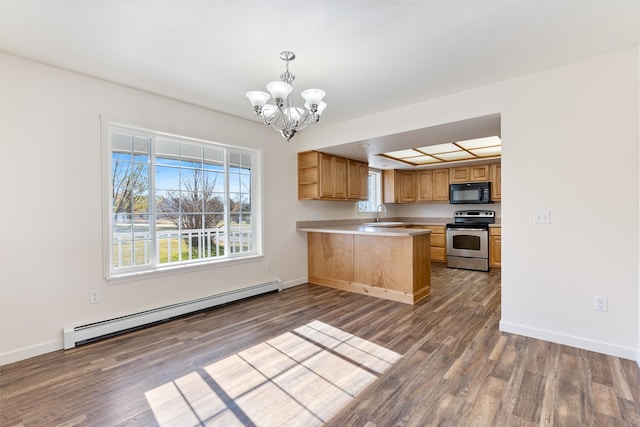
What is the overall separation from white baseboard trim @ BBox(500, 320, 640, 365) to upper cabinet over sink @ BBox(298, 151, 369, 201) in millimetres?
2983

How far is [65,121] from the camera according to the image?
2.74 m

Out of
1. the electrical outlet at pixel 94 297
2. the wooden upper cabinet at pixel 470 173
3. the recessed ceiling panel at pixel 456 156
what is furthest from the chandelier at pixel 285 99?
the wooden upper cabinet at pixel 470 173

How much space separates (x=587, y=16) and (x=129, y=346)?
4289 millimetres

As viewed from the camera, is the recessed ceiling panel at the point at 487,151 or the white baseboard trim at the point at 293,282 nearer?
the white baseboard trim at the point at 293,282

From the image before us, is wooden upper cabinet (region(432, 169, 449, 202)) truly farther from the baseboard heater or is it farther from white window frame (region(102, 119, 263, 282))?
the baseboard heater

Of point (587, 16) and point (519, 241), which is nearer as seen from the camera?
point (587, 16)

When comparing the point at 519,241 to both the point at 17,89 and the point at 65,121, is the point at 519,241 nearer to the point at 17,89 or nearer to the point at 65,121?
the point at 65,121

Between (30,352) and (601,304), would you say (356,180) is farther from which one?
(30,352)

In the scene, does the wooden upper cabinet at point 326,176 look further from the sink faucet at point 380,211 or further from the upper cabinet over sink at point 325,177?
the sink faucet at point 380,211

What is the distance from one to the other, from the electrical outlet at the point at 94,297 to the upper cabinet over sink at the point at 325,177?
2924 millimetres

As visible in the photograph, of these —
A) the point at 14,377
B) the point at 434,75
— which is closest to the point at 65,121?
the point at 14,377

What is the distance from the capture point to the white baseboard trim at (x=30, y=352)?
245cm

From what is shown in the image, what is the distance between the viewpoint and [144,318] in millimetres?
3180

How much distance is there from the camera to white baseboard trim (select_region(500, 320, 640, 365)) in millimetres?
2447
